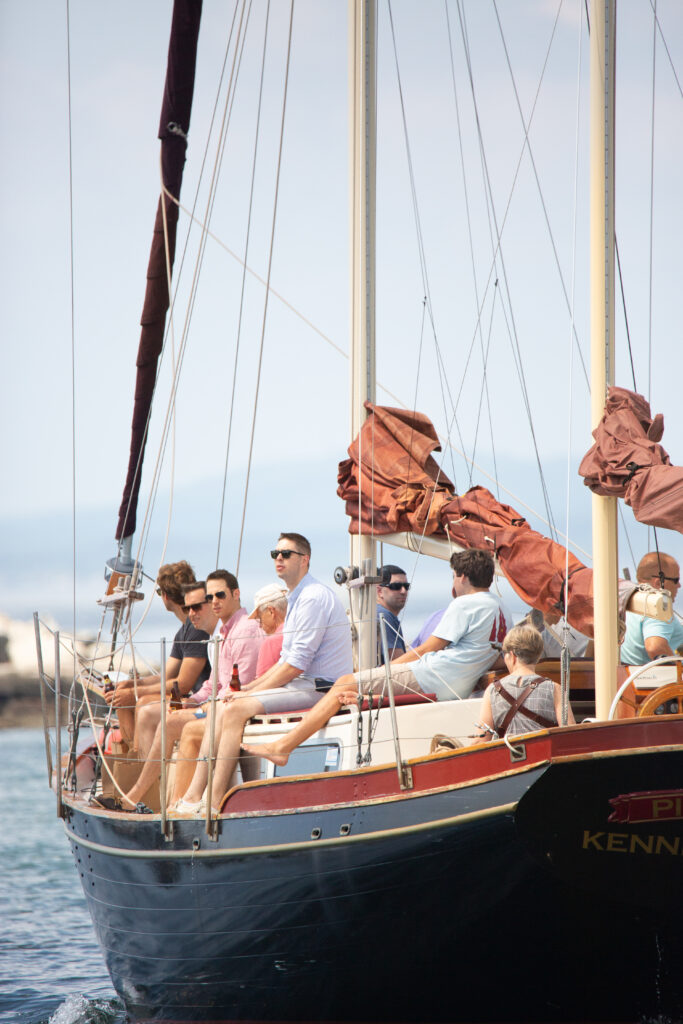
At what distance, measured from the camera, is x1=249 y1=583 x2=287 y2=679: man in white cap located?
28.4 feet

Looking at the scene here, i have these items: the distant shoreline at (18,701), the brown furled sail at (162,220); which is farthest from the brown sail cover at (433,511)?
the distant shoreline at (18,701)

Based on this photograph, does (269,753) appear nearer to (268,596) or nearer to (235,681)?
(235,681)

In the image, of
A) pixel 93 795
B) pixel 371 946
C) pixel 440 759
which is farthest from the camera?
pixel 93 795

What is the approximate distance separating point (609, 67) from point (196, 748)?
495 cm

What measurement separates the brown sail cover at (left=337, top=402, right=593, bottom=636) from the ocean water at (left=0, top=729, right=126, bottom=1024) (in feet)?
15.0

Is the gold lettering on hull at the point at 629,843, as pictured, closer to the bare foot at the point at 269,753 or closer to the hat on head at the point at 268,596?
the bare foot at the point at 269,753

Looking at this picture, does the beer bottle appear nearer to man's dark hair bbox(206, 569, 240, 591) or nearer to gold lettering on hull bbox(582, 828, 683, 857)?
man's dark hair bbox(206, 569, 240, 591)

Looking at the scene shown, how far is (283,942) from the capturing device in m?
6.99

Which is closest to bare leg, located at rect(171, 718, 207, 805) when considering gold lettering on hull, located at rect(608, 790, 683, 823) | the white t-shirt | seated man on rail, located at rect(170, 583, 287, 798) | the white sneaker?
seated man on rail, located at rect(170, 583, 287, 798)

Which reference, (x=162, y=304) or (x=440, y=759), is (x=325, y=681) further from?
(x=162, y=304)

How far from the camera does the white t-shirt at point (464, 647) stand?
23.4 ft

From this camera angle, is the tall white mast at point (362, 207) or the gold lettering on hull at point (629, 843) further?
the tall white mast at point (362, 207)

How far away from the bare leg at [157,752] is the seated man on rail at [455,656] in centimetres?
138

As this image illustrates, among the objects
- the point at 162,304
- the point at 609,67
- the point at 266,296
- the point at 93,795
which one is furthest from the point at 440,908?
the point at 162,304
